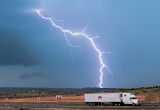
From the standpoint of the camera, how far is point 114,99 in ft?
259

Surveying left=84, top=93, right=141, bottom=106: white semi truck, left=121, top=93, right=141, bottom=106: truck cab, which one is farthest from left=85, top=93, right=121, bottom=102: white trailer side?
left=121, top=93, right=141, bottom=106: truck cab

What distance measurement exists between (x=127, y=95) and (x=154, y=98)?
21.5 m

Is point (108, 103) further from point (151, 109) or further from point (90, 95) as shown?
point (151, 109)

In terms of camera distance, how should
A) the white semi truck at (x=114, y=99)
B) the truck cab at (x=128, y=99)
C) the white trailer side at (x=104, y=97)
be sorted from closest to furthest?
the truck cab at (x=128, y=99) → the white semi truck at (x=114, y=99) → the white trailer side at (x=104, y=97)

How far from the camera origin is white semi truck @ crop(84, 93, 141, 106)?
77.2 meters

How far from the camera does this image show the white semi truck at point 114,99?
77.2 meters

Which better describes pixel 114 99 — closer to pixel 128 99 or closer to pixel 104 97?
pixel 104 97

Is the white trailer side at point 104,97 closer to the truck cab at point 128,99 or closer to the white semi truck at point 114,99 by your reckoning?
the white semi truck at point 114,99

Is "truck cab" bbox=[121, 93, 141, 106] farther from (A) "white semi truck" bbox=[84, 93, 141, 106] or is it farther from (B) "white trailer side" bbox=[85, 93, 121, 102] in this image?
(B) "white trailer side" bbox=[85, 93, 121, 102]

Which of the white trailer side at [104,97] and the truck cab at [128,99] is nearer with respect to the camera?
the truck cab at [128,99]

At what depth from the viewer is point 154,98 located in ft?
318

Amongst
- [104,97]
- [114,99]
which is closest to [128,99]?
[114,99]

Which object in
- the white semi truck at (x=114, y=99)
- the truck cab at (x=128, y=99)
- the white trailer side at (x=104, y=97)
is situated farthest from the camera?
the white trailer side at (x=104, y=97)

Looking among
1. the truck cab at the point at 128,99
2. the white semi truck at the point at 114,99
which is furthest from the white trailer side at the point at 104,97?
the truck cab at the point at 128,99
